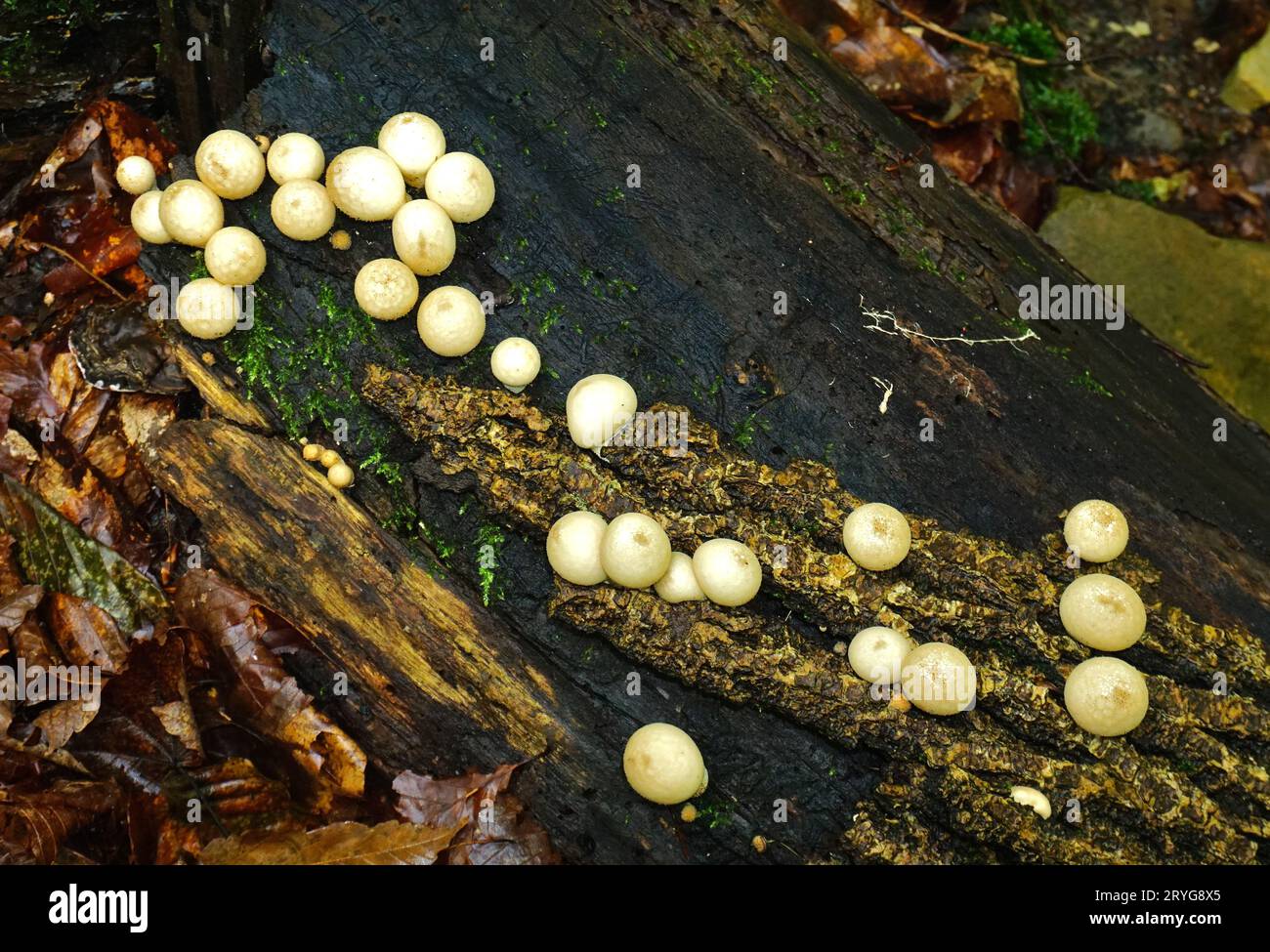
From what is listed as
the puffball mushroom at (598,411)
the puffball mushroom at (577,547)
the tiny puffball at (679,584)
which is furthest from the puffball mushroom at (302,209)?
the tiny puffball at (679,584)

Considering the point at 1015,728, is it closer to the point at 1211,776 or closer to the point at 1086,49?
the point at 1211,776

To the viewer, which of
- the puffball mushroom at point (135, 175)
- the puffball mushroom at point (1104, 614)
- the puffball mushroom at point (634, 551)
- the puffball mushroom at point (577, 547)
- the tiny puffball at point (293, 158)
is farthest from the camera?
the puffball mushroom at point (135, 175)

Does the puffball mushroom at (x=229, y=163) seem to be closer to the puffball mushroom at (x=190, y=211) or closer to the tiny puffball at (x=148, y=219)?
the puffball mushroom at (x=190, y=211)

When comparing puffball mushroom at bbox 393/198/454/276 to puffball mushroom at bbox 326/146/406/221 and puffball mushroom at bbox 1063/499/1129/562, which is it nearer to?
puffball mushroom at bbox 326/146/406/221

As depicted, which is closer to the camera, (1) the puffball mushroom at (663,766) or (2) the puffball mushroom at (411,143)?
(1) the puffball mushroom at (663,766)

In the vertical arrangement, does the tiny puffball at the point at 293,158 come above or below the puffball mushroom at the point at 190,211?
above

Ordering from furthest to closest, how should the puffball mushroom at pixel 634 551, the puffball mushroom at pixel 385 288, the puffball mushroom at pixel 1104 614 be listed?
1. the puffball mushroom at pixel 385 288
2. the puffball mushroom at pixel 1104 614
3. the puffball mushroom at pixel 634 551

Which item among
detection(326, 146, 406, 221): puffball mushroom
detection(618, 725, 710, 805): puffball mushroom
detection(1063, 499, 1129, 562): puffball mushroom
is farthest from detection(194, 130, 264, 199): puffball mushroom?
detection(1063, 499, 1129, 562): puffball mushroom
